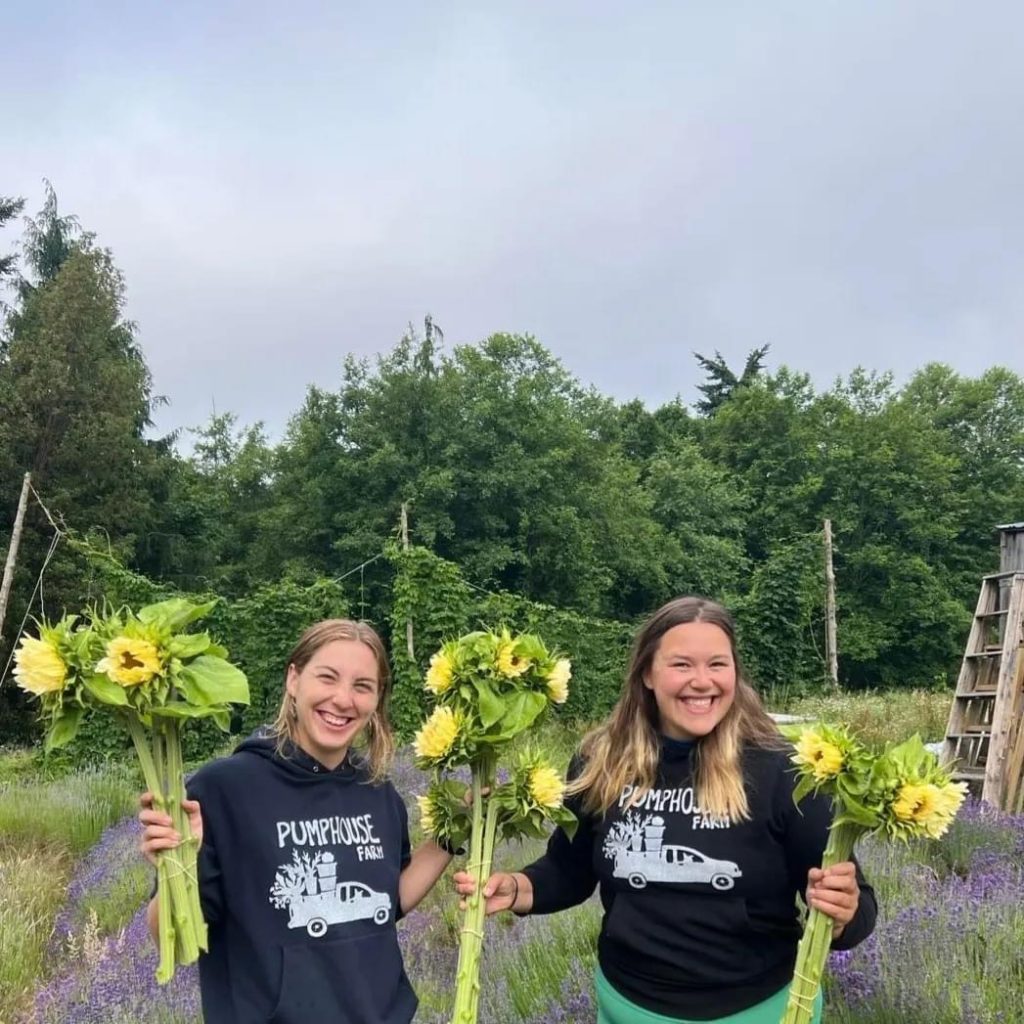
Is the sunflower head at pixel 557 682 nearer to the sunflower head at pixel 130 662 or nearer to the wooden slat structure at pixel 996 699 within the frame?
the sunflower head at pixel 130 662

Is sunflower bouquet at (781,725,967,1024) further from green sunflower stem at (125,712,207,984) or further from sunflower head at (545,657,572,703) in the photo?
green sunflower stem at (125,712,207,984)

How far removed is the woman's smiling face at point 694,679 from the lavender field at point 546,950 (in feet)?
4.50

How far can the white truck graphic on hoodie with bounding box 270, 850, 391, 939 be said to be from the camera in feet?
7.58

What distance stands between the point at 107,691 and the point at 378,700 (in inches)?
34.4

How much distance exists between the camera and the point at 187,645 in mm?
2010

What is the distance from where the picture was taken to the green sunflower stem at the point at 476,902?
2.20 m

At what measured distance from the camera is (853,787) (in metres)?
1.90

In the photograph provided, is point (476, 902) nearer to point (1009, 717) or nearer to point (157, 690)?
point (157, 690)

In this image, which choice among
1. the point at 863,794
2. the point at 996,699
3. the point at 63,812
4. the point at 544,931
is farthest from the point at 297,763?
the point at 996,699

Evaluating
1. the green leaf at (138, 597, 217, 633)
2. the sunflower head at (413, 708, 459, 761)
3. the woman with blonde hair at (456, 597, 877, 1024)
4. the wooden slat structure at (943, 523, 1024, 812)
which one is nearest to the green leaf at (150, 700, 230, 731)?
the green leaf at (138, 597, 217, 633)

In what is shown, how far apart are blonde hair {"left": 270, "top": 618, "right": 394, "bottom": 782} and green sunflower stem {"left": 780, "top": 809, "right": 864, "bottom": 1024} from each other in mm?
1171

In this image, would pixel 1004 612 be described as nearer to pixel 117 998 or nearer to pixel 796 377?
pixel 117 998

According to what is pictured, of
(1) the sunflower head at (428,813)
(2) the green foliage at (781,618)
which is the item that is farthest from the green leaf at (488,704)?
(2) the green foliage at (781,618)

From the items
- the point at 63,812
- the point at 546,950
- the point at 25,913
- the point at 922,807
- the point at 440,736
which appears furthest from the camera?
the point at 63,812
